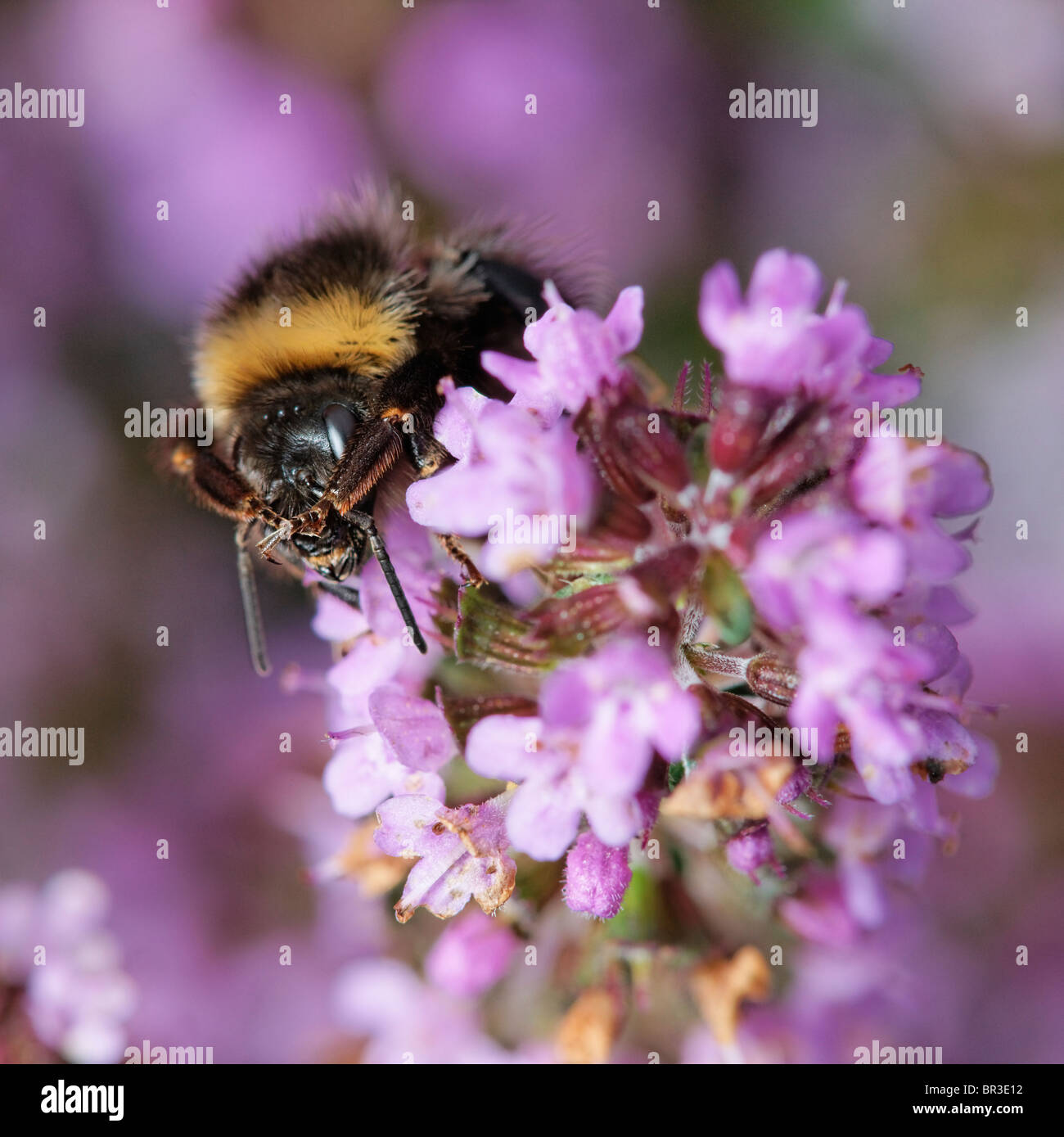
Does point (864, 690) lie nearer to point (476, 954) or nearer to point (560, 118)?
point (476, 954)

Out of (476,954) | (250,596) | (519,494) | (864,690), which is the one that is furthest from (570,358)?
(476,954)

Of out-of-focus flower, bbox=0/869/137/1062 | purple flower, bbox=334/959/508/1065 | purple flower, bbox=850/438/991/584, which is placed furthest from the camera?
out-of-focus flower, bbox=0/869/137/1062

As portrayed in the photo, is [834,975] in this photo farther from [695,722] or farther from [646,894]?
[695,722]

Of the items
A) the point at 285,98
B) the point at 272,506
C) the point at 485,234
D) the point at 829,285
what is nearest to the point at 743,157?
the point at 829,285

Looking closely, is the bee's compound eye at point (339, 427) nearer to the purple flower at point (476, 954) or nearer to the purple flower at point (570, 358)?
the purple flower at point (570, 358)

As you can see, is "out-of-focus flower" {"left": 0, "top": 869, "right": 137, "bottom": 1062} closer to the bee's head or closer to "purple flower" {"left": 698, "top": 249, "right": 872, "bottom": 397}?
the bee's head

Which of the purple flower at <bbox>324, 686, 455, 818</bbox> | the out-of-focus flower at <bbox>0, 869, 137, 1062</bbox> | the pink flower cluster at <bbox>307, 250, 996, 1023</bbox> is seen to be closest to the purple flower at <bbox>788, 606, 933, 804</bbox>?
the pink flower cluster at <bbox>307, 250, 996, 1023</bbox>
